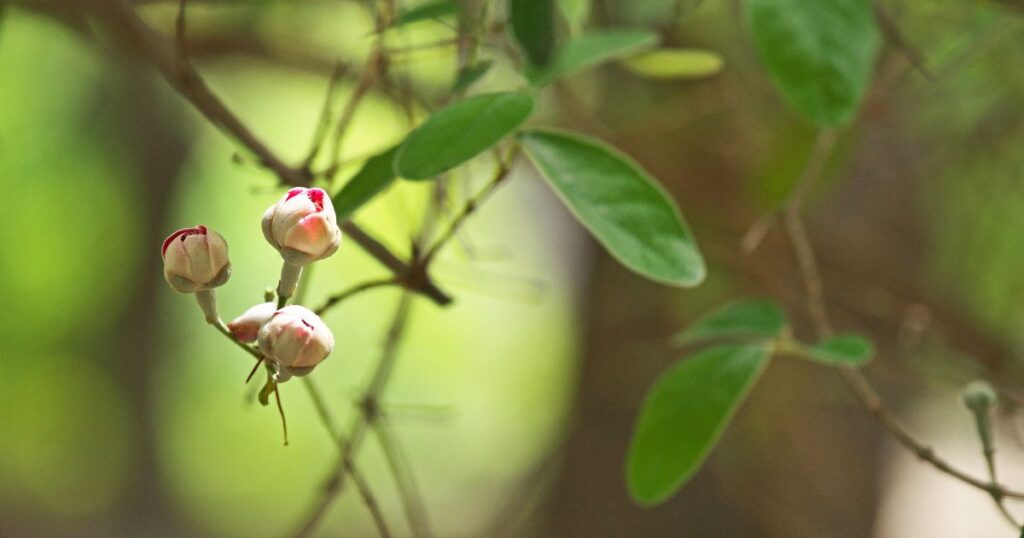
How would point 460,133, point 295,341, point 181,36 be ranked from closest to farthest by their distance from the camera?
point 295,341, point 460,133, point 181,36

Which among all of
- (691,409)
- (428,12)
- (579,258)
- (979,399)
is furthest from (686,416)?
(579,258)

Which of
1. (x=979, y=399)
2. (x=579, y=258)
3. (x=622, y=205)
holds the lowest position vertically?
(x=579, y=258)

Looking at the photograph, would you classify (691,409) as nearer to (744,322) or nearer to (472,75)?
(744,322)

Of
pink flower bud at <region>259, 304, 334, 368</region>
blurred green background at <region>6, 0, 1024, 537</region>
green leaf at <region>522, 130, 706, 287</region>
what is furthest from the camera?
blurred green background at <region>6, 0, 1024, 537</region>

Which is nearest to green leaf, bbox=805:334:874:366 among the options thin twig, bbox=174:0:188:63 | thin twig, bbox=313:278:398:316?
thin twig, bbox=313:278:398:316

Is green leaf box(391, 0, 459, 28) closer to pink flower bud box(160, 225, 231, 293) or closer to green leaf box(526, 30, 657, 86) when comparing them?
green leaf box(526, 30, 657, 86)

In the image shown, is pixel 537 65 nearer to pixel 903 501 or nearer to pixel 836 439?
pixel 836 439

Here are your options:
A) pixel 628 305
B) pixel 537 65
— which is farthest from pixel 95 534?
pixel 537 65
